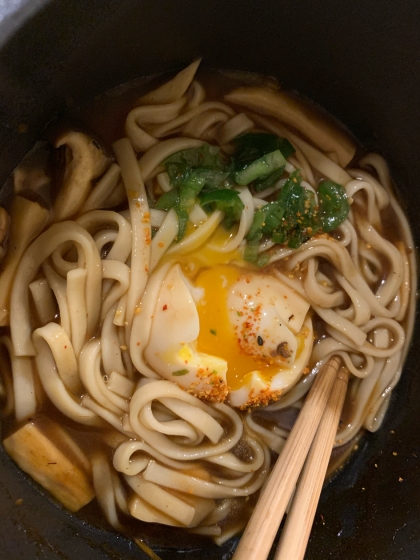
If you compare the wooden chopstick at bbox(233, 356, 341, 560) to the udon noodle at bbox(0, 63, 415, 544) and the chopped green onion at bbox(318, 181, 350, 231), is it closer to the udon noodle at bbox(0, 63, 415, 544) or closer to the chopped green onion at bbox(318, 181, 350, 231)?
the udon noodle at bbox(0, 63, 415, 544)

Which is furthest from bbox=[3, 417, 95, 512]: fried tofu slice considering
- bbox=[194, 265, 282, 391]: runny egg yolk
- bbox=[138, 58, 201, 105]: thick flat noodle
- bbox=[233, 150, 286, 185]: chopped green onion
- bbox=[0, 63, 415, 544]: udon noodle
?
bbox=[138, 58, 201, 105]: thick flat noodle

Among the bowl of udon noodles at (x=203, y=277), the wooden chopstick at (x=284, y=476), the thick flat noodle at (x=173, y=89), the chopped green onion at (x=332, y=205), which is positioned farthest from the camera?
the chopped green onion at (x=332, y=205)

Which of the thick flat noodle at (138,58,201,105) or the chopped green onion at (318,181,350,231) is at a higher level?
the thick flat noodle at (138,58,201,105)

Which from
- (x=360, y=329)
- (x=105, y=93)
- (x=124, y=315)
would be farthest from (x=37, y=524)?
(x=105, y=93)

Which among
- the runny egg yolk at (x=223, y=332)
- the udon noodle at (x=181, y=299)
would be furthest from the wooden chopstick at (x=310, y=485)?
the runny egg yolk at (x=223, y=332)

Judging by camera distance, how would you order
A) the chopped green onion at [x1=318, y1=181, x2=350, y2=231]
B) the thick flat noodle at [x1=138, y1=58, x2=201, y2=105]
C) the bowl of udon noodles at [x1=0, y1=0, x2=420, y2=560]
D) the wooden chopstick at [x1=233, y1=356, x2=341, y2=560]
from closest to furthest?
the wooden chopstick at [x1=233, y1=356, x2=341, y2=560]
the bowl of udon noodles at [x1=0, y1=0, x2=420, y2=560]
the thick flat noodle at [x1=138, y1=58, x2=201, y2=105]
the chopped green onion at [x1=318, y1=181, x2=350, y2=231]

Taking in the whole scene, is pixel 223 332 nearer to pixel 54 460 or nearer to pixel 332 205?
pixel 332 205

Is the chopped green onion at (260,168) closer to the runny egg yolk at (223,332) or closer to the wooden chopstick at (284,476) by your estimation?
the runny egg yolk at (223,332)
